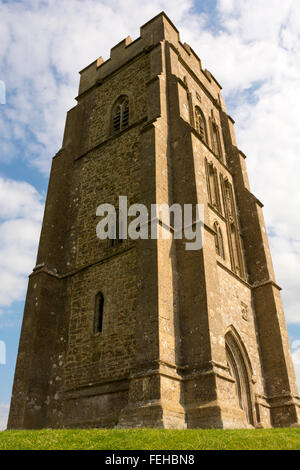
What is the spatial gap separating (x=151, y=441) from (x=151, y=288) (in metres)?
4.66

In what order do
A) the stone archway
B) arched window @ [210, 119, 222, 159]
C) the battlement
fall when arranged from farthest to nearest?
arched window @ [210, 119, 222, 159]
the battlement
the stone archway

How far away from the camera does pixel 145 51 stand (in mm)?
19500

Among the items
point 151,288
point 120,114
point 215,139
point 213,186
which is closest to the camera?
point 151,288

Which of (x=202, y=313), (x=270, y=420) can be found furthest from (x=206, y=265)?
(x=270, y=420)

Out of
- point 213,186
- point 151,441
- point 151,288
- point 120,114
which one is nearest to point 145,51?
point 120,114

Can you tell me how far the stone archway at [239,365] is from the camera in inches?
542

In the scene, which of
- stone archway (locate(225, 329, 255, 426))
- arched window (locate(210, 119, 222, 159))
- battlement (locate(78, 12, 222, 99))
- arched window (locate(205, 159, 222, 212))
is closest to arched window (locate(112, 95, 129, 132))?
battlement (locate(78, 12, 222, 99))

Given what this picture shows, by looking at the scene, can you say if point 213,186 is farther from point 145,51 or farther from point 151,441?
point 151,441

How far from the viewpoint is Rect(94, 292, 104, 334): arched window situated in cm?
1329

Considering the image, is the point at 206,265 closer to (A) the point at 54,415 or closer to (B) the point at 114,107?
(A) the point at 54,415

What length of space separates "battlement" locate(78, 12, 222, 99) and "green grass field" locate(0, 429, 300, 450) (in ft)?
54.6

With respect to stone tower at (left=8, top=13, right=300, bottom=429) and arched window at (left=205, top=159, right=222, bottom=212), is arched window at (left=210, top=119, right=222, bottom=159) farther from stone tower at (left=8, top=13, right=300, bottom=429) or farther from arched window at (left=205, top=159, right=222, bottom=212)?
arched window at (left=205, top=159, right=222, bottom=212)
